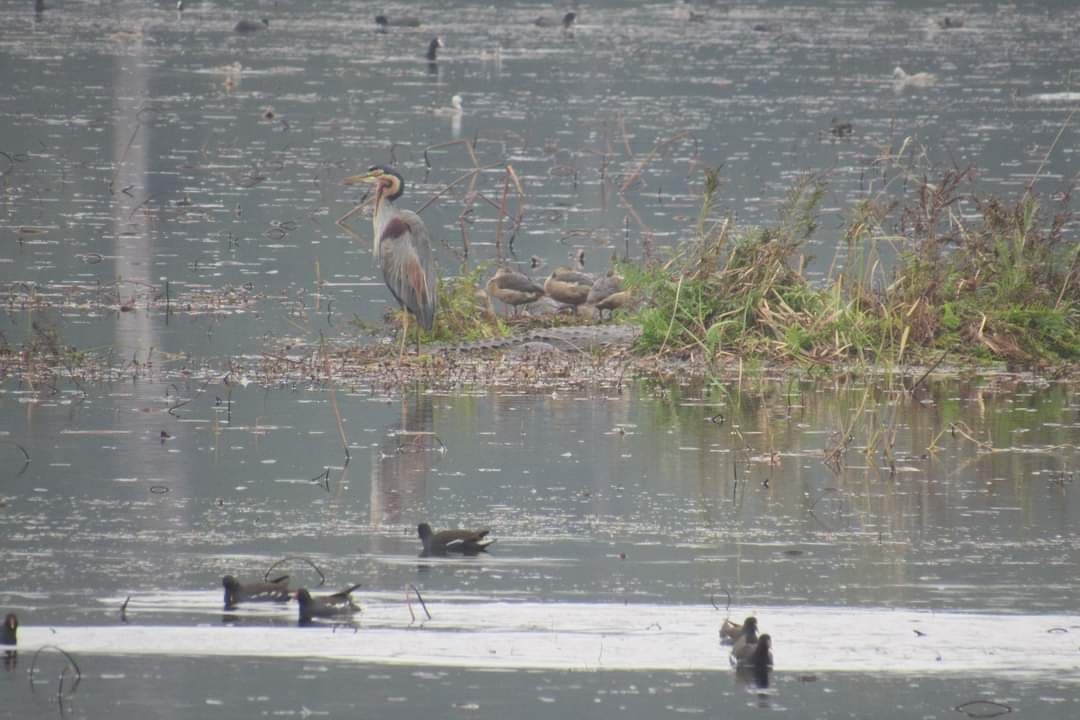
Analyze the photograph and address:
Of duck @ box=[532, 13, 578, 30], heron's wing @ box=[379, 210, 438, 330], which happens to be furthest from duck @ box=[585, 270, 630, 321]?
duck @ box=[532, 13, 578, 30]

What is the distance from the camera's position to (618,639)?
7.62 meters

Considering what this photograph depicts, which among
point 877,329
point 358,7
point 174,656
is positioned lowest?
point 174,656

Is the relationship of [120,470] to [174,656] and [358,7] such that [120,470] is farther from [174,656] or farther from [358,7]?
[358,7]

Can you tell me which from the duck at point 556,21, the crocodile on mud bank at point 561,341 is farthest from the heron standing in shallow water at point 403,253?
the duck at point 556,21

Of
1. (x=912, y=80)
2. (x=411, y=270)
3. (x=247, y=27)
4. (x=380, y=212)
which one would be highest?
(x=247, y=27)

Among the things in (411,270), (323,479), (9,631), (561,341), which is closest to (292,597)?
(9,631)

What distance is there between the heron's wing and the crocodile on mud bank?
0.33 meters

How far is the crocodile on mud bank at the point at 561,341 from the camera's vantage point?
13664 millimetres

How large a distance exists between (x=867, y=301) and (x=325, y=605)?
6.81 m

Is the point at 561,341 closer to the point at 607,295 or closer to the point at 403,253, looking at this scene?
the point at 607,295

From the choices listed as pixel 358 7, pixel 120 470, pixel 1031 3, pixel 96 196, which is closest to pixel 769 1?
pixel 1031 3

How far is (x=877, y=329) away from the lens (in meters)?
13.5

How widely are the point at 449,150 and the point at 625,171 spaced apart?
3897 mm

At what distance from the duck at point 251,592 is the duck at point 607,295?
23.5 feet
